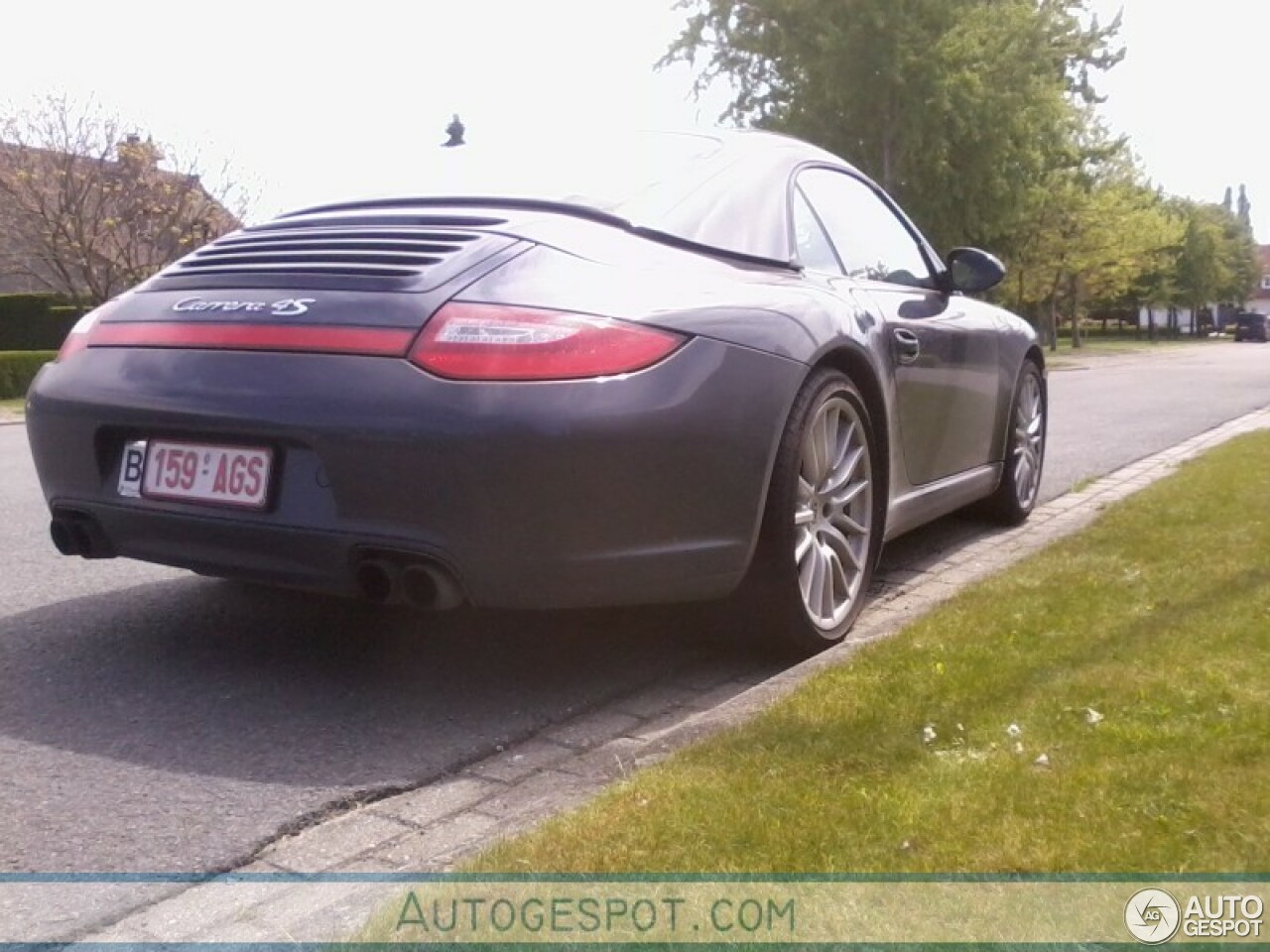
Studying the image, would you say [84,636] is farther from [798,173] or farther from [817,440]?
[798,173]

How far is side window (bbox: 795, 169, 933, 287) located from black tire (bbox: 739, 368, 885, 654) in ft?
2.43

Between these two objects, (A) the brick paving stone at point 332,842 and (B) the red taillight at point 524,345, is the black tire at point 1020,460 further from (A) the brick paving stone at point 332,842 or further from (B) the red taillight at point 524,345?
(A) the brick paving stone at point 332,842

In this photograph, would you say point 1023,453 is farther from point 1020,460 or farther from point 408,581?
point 408,581

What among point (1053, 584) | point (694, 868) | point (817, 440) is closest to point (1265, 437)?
point (1053, 584)

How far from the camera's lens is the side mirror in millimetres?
5336

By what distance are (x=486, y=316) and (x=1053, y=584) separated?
2167 millimetres

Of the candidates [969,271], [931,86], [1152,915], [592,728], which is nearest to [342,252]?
[592,728]

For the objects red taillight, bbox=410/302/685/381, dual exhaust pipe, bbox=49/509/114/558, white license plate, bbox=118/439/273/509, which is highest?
red taillight, bbox=410/302/685/381

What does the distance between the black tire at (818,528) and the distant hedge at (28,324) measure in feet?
108

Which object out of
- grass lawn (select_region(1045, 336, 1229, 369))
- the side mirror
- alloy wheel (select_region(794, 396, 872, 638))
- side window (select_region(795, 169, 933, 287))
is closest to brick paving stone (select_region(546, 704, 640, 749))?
alloy wheel (select_region(794, 396, 872, 638))

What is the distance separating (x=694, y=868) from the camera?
2.38m

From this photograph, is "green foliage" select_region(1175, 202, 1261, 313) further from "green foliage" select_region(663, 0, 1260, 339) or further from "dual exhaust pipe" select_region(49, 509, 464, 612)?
"dual exhaust pipe" select_region(49, 509, 464, 612)

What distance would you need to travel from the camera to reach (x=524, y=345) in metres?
A: 3.18

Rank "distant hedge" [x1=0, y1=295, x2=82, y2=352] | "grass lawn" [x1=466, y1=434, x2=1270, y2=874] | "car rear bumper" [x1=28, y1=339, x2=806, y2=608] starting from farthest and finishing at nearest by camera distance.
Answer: "distant hedge" [x1=0, y1=295, x2=82, y2=352]
"car rear bumper" [x1=28, y1=339, x2=806, y2=608]
"grass lawn" [x1=466, y1=434, x2=1270, y2=874]
